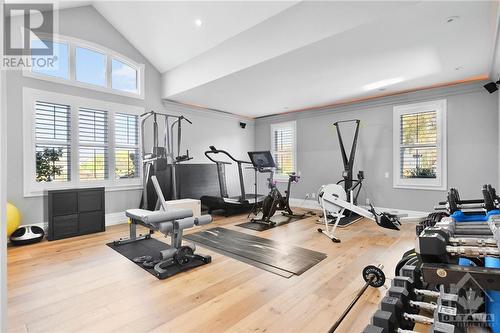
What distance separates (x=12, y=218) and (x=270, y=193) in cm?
422

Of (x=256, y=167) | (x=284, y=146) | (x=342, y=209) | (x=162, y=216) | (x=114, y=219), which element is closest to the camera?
(x=162, y=216)

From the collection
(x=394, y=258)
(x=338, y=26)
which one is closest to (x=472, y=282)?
(x=394, y=258)

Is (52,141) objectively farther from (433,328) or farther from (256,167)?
(433,328)

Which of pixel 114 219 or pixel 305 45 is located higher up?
pixel 305 45

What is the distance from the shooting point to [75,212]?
432 centimetres

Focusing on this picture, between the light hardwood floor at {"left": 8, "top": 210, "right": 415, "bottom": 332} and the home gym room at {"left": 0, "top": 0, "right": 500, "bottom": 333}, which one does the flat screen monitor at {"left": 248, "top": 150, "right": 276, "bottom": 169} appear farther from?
the light hardwood floor at {"left": 8, "top": 210, "right": 415, "bottom": 332}

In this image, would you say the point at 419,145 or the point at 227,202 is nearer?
the point at 419,145

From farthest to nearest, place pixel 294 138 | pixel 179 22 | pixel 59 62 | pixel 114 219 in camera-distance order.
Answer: pixel 294 138 < pixel 114 219 < pixel 59 62 < pixel 179 22

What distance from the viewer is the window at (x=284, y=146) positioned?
24.8 ft

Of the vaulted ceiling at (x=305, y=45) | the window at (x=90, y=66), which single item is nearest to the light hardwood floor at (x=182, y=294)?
the vaulted ceiling at (x=305, y=45)

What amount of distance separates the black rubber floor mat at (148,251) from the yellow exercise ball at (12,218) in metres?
1.38

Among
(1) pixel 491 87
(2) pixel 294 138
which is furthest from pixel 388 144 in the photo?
(2) pixel 294 138

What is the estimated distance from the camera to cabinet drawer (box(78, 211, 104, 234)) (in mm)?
4367

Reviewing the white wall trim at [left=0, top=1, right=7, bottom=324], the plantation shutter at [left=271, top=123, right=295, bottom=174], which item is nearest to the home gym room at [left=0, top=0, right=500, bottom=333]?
the white wall trim at [left=0, top=1, right=7, bottom=324]
